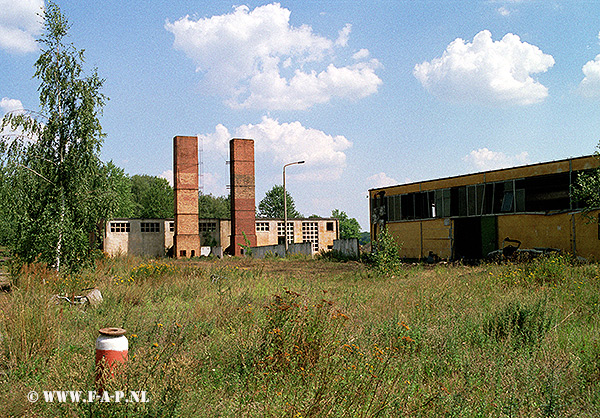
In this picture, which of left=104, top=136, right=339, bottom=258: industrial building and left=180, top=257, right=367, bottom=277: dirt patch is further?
left=104, top=136, right=339, bottom=258: industrial building

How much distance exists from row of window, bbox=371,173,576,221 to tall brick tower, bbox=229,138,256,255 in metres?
13.3

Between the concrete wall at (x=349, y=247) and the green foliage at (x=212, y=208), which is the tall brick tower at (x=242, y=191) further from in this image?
the green foliage at (x=212, y=208)

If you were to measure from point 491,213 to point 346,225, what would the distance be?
77.2 metres

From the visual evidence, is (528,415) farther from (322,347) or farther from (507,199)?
(507,199)

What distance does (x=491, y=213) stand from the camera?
22984mm

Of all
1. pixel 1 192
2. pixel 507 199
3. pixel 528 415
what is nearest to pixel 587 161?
pixel 507 199

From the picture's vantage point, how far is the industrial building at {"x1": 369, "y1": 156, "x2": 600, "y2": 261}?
1942 centimetres

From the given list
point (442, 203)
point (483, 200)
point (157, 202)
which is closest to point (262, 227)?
point (442, 203)

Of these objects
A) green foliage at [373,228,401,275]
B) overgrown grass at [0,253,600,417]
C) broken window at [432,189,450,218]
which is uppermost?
broken window at [432,189,450,218]

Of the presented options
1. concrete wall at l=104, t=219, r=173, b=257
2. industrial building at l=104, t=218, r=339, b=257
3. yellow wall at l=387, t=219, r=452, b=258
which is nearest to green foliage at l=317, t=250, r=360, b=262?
yellow wall at l=387, t=219, r=452, b=258

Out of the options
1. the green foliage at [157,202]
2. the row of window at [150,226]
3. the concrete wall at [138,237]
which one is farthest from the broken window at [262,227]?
the green foliage at [157,202]

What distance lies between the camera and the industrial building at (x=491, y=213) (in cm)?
1942

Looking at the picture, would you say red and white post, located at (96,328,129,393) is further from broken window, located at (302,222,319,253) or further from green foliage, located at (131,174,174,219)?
green foliage, located at (131,174,174,219)

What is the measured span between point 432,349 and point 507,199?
18596 mm
